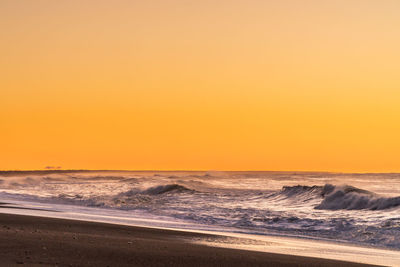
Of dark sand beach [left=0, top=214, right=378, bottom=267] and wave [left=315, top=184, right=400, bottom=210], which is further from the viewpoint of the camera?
wave [left=315, top=184, right=400, bottom=210]

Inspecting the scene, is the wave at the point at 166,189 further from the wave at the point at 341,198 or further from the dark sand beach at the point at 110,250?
the dark sand beach at the point at 110,250

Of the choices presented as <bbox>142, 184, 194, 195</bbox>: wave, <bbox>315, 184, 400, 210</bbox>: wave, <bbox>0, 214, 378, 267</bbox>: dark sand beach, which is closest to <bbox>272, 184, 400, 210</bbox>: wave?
<bbox>315, 184, 400, 210</bbox>: wave

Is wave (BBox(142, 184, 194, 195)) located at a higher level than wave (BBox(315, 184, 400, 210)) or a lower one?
lower

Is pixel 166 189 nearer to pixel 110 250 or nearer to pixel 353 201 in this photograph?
pixel 353 201

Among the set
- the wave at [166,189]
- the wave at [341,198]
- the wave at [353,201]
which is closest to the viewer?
the wave at [353,201]

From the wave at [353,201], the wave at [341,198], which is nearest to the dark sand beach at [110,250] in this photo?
the wave at [353,201]

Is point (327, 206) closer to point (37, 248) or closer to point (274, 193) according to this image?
point (274, 193)

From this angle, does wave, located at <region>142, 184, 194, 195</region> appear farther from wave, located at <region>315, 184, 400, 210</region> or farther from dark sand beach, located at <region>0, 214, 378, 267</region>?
dark sand beach, located at <region>0, 214, 378, 267</region>

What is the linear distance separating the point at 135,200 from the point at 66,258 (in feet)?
58.6

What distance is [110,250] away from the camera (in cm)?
763

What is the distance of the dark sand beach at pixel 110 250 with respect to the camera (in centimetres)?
661

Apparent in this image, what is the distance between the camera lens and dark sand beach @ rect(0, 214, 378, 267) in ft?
21.7

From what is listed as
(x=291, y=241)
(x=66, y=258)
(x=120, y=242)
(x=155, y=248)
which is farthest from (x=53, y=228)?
(x=291, y=241)

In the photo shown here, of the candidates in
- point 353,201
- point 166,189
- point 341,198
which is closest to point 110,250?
point 353,201
